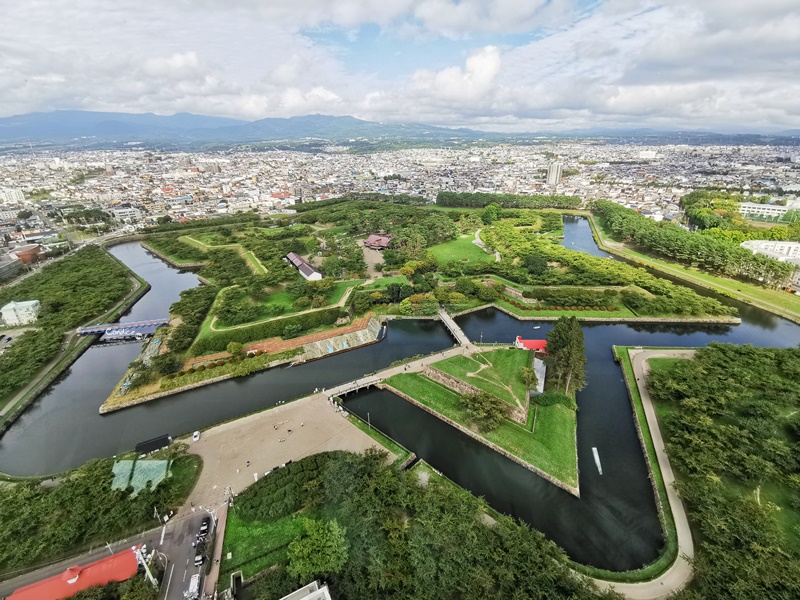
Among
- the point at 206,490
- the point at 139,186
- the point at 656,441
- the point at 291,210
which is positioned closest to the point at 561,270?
the point at 656,441

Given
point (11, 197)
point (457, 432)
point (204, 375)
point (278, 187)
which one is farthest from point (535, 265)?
point (11, 197)

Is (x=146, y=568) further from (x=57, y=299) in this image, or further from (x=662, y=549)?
(x=57, y=299)

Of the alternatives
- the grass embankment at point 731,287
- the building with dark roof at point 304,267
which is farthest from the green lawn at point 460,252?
the grass embankment at point 731,287

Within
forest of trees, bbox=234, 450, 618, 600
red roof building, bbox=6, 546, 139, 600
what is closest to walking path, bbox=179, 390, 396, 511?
forest of trees, bbox=234, 450, 618, 600

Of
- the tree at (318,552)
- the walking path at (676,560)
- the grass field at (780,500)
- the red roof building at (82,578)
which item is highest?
the tree at (318,552)

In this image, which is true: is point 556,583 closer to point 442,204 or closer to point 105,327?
point 105,327

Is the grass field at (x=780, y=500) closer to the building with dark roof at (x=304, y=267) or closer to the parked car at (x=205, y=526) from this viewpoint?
the parked car at (x=205, y=526)
